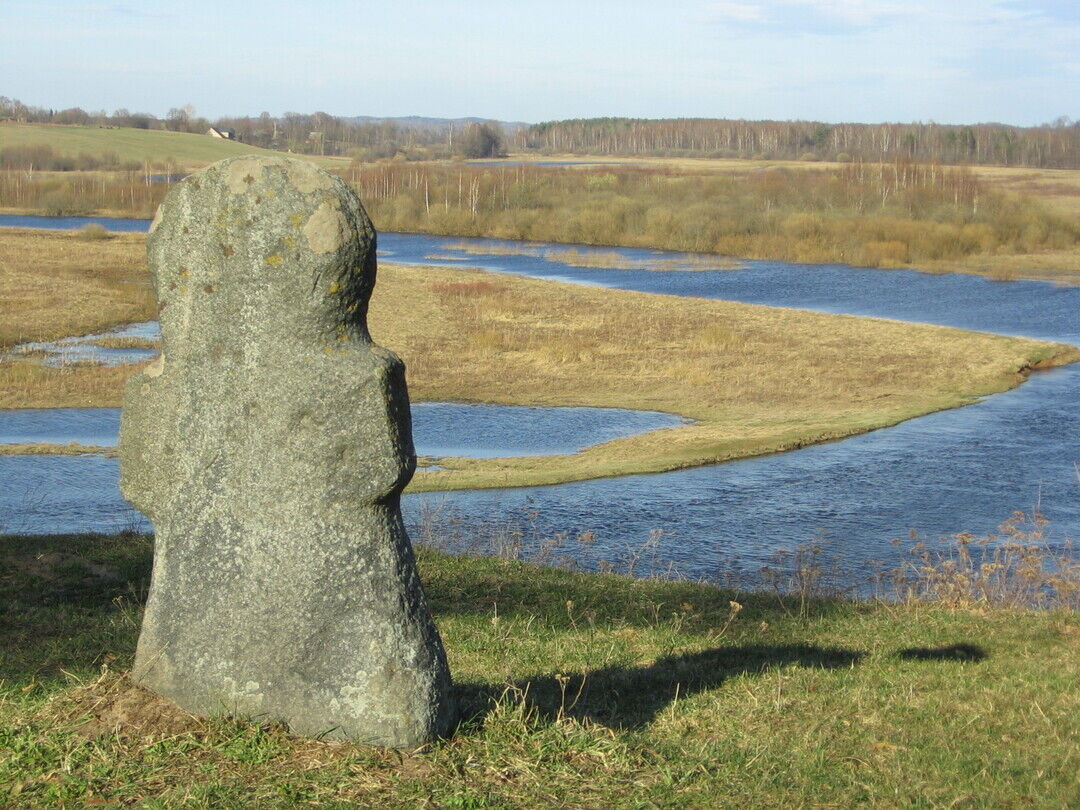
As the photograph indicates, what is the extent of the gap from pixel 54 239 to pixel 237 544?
226ft

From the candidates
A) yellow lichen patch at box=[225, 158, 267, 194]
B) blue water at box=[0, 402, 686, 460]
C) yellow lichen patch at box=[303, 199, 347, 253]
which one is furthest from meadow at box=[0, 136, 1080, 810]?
blue water at box=[0, 402, 686, 460]

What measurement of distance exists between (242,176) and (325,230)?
443 millimetres

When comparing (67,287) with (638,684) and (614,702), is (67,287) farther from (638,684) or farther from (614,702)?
(614,702)

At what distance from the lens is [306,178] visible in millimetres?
5152

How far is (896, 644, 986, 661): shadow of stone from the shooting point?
7.83m

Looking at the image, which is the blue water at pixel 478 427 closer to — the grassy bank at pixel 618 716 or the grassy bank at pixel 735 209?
the grassy bank at pixel 618 716

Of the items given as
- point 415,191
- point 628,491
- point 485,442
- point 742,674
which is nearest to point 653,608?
point 742,674

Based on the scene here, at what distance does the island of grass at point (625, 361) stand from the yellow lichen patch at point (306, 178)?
18.5 metres

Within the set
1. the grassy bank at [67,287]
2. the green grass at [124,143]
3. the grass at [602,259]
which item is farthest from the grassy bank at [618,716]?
the green grass at [124,143]

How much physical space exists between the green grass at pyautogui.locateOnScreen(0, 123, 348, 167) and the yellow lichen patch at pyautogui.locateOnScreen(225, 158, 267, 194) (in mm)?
137009

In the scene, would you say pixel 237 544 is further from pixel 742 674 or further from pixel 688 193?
pixel 688 193

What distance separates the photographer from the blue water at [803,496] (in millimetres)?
19969

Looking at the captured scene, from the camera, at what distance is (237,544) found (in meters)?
5.14

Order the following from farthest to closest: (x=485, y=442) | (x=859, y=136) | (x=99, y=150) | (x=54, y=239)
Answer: (x=859, y=136) → (x=99, y=150) → (x=54, y=239) → (x=485, y=442)
